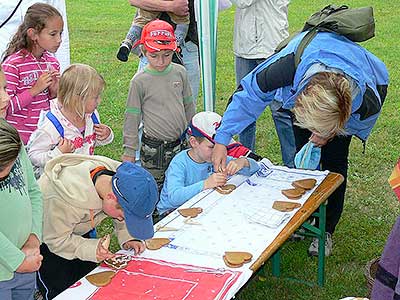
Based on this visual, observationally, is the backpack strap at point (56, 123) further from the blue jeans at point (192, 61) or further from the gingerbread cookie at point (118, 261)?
the blue jeans at point (192, 61)

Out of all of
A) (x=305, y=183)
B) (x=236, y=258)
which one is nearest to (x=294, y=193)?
(x=305, y=183)

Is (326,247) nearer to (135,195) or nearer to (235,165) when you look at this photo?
(235,165)

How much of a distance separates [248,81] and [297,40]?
31 centimetres

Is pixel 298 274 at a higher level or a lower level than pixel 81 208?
lower

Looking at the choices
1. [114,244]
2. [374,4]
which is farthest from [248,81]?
[374,4]

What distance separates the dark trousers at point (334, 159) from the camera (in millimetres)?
3617

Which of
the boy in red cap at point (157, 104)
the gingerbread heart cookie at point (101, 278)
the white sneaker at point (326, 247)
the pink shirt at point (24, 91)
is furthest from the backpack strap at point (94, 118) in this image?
the white sneaker at point (326, 247)

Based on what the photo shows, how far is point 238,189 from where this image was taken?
3229 millimetres

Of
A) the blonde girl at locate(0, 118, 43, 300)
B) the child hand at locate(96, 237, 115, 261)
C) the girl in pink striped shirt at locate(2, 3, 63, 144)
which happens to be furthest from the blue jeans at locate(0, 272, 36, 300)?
the girl in pink striped shirt at locate(2, 3, 63, 144)

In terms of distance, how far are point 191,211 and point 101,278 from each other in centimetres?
69

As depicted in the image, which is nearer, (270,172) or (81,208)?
(81,208)

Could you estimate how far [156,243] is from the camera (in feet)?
8.63

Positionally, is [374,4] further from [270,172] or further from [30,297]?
[30,297]

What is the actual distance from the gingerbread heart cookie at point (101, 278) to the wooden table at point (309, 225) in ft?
1.70
